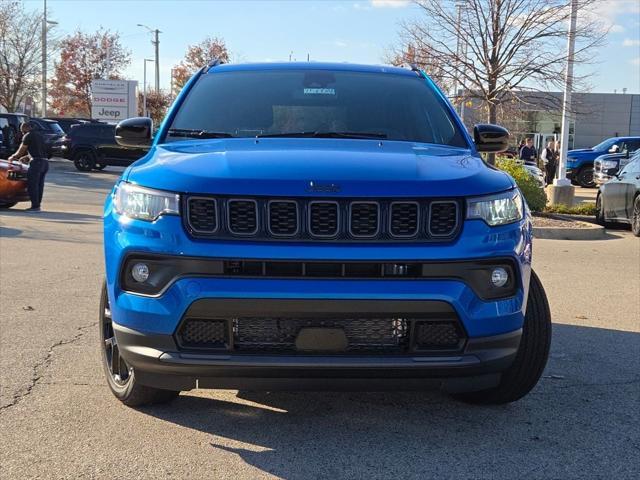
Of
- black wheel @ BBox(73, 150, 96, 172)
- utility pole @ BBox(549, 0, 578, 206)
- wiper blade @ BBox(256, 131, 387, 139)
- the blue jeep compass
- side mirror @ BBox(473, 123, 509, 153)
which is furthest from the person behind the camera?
black wheel @ BBox(73, 150, 96, 172)

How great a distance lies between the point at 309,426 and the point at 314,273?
1.07 metres

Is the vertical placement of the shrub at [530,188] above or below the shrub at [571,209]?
above

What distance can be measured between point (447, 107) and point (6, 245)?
24.9ft

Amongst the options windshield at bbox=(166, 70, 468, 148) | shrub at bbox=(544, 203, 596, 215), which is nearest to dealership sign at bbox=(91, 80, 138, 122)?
shrub at bbox=(544, 203, 596, 215)

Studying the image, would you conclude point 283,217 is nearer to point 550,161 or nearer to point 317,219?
point 317,219

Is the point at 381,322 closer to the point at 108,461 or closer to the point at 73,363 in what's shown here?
the point at 108,461

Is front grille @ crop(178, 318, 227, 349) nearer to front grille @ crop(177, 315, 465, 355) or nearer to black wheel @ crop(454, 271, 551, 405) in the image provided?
front grille @ crop(177, 315, 465, 355)

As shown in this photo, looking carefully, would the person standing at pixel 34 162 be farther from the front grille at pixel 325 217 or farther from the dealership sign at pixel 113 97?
the dealership sign at pixel 113 97

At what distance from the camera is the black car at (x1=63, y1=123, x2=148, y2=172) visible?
2795cm

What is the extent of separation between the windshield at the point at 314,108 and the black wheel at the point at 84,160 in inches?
991

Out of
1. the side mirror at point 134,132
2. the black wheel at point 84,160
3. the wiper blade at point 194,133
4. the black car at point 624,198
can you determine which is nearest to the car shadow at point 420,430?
the wiper blade at point 194,133

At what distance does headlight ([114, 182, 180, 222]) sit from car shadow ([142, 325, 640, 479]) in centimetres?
116

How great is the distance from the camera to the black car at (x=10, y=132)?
1061 inches

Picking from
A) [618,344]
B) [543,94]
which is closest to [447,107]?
[618,344]
